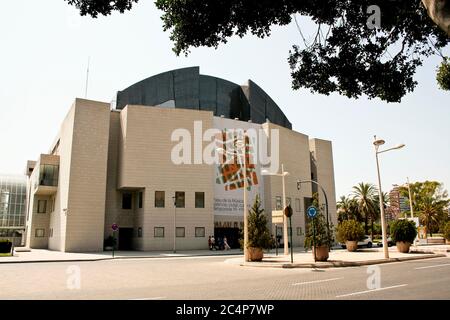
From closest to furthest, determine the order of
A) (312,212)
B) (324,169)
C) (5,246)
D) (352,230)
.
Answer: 1. (312,212)
2. (352,230)
3. (5,246)
4. (324,169)

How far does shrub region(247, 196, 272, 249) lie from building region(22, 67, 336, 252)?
42.8 ft

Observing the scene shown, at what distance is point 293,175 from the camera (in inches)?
2014

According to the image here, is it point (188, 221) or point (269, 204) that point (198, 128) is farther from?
point (269, 204)

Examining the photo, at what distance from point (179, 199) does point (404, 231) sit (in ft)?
74.8

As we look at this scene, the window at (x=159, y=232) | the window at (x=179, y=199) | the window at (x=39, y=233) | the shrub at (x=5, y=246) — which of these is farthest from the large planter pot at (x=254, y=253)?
the window at (x=39, y=233)

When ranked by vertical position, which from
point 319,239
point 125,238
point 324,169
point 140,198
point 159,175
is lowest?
point 125,238

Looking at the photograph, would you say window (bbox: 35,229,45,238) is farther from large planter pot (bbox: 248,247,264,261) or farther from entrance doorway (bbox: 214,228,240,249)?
large planter pot (bbox: 248,247,264,261)

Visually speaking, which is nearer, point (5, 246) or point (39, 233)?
point (5, 246)

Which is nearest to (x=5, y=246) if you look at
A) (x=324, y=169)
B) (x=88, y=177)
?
(x=88, y=177)

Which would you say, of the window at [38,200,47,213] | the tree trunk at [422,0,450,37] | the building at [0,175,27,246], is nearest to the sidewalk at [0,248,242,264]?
the window at [38,200,47,213]

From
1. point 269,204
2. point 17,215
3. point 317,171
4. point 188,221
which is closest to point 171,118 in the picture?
point 188,221

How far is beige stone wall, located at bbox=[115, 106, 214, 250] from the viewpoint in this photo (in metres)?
39.4

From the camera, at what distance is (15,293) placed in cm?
980

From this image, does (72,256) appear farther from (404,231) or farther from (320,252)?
(404,231)
